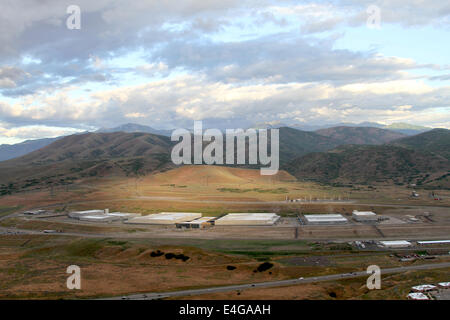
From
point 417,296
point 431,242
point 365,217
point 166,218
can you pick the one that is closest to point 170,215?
point 166,218

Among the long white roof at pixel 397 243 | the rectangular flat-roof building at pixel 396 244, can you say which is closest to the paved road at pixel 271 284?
the rectangular flat-roof building at pixel 396 244

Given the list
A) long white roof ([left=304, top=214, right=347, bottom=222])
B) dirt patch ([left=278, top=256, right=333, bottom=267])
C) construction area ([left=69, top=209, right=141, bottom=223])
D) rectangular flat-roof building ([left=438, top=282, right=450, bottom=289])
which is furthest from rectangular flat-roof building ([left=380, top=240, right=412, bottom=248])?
construction area ([left=69, top=209, right=141, bottom=223])

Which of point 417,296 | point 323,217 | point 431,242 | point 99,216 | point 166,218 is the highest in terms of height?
point 417,296

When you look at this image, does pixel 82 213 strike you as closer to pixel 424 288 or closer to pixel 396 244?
pixel 396 244

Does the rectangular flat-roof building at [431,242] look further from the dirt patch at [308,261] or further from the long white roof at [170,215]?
the long white roof at [170,215]

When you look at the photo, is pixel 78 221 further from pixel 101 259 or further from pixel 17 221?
pixel 101 259

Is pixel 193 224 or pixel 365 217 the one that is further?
pixel 193 224

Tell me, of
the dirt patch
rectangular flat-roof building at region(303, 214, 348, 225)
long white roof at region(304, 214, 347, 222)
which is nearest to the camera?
the dirt patch

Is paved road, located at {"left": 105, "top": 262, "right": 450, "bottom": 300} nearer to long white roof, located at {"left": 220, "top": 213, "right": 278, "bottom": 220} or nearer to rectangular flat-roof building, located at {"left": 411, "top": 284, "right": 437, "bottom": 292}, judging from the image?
rectangular flat-roof building, located at {"left": 411, "top": 284, "right": 437, "bottom": 292}
